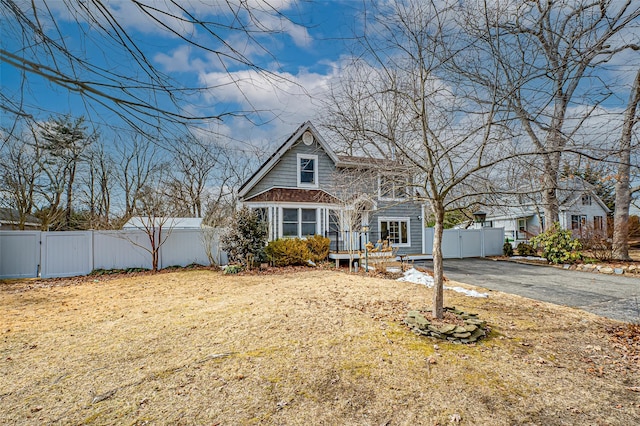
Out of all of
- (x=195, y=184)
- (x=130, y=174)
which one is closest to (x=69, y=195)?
(x=130, y=174)

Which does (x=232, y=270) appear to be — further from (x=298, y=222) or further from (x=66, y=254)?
(x=66, y=254)

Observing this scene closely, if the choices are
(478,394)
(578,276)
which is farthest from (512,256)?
(478,394)

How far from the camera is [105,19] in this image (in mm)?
2297

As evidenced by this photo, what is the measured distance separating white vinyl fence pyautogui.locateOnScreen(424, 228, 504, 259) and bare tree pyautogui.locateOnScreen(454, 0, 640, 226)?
12.9m

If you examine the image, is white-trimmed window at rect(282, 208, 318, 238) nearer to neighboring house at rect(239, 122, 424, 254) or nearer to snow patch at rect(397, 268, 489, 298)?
neighboring house at rect(239, 122, 424, 254)

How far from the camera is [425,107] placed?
16.1 feet

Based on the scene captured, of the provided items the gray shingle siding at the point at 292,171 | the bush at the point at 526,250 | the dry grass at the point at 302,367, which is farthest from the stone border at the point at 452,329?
the bush at the point at 526,250

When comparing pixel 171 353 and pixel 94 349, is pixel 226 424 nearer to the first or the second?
pixel 171 353

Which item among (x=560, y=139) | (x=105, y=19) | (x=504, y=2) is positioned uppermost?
(x=504, y=2)

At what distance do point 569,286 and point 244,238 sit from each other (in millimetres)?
10155

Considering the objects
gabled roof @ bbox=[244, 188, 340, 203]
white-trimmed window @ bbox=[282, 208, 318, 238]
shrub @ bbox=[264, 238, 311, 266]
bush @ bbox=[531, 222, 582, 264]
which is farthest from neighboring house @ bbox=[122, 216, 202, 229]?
bush @ bbox=[531, 222, 582, 264]

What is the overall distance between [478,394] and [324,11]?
385 cm

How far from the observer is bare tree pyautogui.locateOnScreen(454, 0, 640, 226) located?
4207mm

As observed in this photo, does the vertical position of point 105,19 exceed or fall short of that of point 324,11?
it falls short
